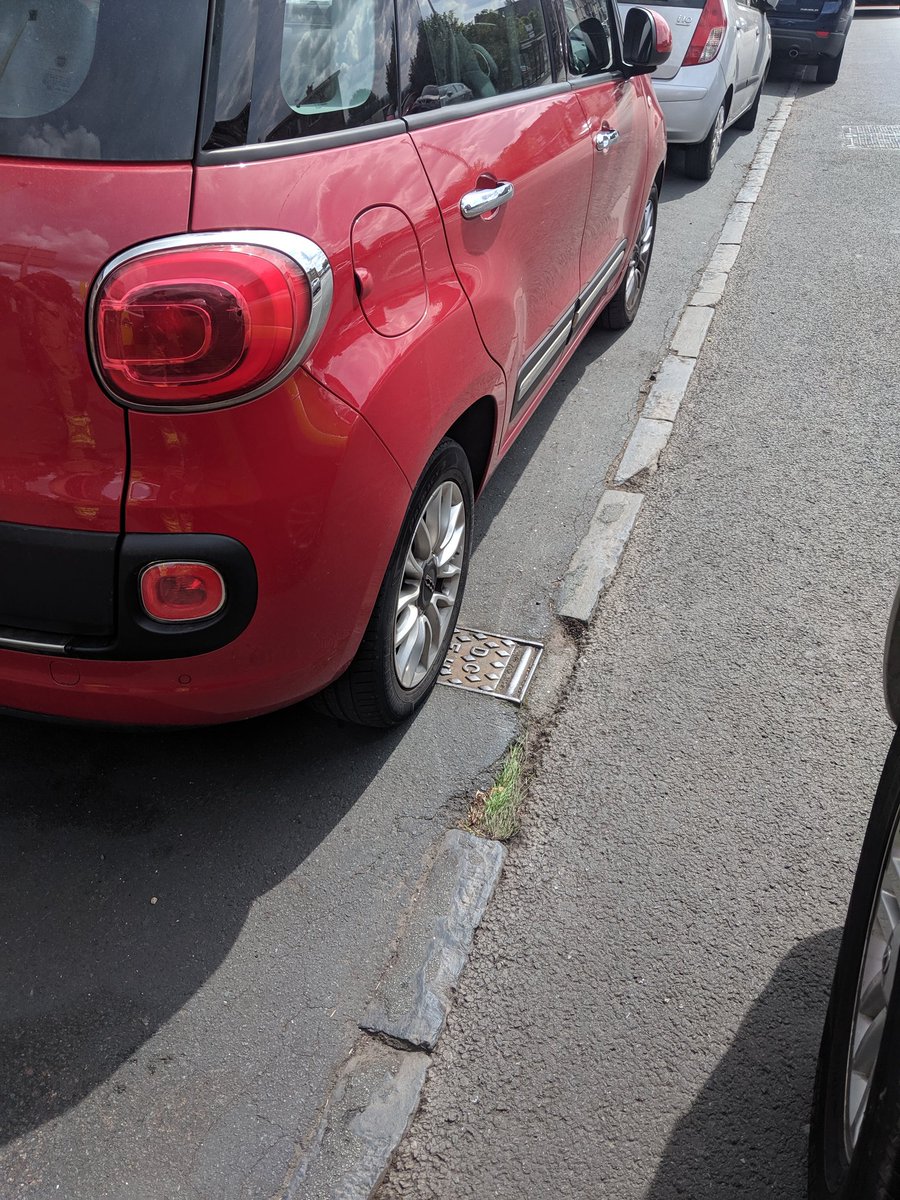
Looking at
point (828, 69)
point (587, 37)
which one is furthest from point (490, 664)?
point (828, 69)

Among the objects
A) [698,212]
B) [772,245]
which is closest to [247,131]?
[772,245]

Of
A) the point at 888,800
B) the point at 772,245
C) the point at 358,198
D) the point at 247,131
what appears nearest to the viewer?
the point at 888,800

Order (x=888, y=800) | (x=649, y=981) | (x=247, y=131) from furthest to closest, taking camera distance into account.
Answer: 1. (x=649, y=981)
2. (x=247, y=131)
3. (x=888, y=800)

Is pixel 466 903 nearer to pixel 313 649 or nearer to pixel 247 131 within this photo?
pixel 313 649

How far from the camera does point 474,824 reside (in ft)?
8.76

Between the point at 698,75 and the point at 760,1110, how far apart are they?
322 inches

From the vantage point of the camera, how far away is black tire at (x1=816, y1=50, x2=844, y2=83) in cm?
1379

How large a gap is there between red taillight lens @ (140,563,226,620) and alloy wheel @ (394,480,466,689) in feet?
2.08

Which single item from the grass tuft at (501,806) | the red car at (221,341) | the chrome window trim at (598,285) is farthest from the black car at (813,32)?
the grass tuft at (501,806)

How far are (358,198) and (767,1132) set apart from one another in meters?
1.96

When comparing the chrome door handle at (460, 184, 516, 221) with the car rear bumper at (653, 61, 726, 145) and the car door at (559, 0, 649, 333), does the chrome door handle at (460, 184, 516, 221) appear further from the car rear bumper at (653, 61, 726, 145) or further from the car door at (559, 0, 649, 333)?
the car rear bumper at (653, 61, 726, 145)

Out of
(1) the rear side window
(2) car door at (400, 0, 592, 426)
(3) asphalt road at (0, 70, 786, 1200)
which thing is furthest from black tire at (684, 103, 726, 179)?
(1) the rear side window

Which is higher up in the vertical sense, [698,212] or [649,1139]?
[698,212]

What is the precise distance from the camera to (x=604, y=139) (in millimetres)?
3990
